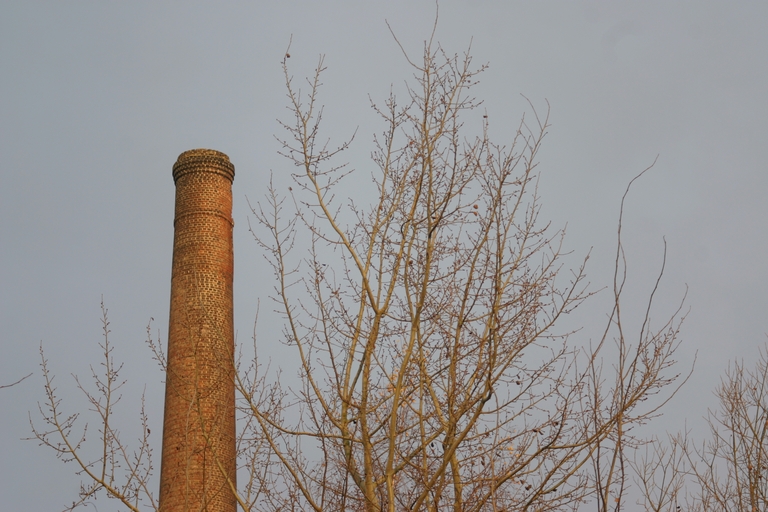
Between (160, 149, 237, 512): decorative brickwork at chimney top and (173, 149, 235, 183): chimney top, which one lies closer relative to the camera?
(160, 149, 237, 512): decorative brickwork at chimney top

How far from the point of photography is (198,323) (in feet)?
38.9

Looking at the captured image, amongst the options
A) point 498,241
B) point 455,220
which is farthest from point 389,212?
point 498,241

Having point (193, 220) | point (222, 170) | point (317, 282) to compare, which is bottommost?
point (317, 282)

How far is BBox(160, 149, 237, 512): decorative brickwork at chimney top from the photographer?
38.2ft

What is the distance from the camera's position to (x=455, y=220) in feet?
21.2

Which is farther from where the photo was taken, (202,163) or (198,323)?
(202,163)

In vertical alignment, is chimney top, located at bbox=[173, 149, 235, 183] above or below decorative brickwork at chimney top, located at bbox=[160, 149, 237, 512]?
above

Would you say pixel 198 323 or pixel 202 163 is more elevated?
pixel 202 163

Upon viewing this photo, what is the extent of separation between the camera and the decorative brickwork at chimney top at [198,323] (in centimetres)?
1166

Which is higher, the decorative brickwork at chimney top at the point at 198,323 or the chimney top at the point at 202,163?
the chimney top at the point at 202,163

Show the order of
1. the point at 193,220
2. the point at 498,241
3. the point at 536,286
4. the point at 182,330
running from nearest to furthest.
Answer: the point at 498,241
the point at 536,286
the point at 182,330
the point at 193,220

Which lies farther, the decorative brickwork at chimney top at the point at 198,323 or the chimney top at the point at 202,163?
the chimney top at the point at 202,163

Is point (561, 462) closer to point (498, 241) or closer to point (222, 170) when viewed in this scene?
point (498, 241)

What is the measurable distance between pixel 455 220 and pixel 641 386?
187 cm
